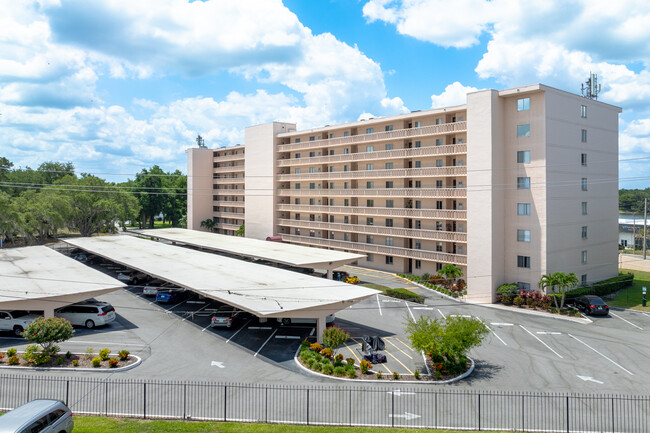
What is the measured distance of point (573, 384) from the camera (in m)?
24.2

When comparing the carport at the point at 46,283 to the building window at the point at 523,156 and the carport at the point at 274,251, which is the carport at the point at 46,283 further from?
the building window at the point at 523,156

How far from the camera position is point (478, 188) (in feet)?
149

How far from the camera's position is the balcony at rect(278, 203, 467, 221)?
166ft

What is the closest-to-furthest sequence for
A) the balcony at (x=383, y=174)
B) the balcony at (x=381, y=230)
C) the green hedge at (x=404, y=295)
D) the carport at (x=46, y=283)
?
the carport at (x=46, y=283) → the green hedge at (x=404, y=295) → the balcony at (x=381, y=230) → the balcony at (x=383, y=174)

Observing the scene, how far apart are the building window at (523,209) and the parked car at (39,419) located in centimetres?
4090

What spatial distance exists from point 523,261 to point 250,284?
27234 millimetres

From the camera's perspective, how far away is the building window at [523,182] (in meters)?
44.7

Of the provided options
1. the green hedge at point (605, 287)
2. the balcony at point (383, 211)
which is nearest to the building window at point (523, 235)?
A: the balcony at point (383, 211)

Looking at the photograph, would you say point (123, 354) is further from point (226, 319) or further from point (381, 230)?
point (381, 230)

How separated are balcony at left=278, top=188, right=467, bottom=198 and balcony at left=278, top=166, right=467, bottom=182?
5.61ft

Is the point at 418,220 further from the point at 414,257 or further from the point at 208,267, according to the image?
the point at 208,267

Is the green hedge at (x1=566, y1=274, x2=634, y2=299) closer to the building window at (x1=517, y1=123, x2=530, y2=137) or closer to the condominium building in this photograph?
the condominium building

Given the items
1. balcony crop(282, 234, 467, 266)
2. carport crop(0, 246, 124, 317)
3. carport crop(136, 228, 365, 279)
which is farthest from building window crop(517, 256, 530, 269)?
carport crop(0, 246, 124, 317)

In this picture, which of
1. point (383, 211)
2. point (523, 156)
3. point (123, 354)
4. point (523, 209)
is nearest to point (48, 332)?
point (123, 354)
